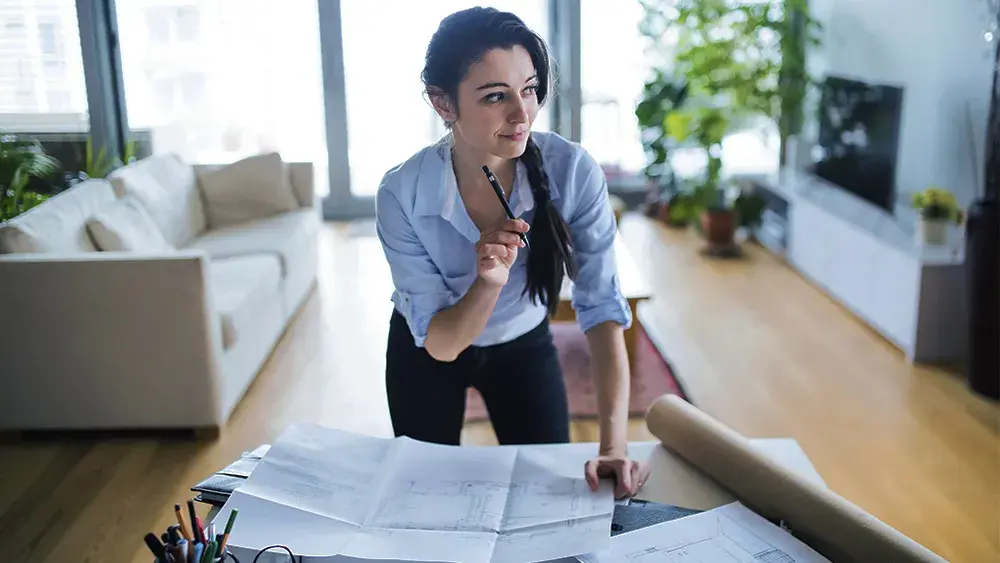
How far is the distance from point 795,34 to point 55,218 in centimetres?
403

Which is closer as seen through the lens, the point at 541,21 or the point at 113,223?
the point at 113,223

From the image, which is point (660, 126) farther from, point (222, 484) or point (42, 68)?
point (222, 484)

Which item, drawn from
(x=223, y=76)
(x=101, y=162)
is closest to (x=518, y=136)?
(x=101, y=162)

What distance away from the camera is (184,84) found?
599cm

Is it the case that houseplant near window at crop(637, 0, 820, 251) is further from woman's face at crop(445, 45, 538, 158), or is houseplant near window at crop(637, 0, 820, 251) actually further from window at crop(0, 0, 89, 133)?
woman's face at crop(445, 45, 538, 158)

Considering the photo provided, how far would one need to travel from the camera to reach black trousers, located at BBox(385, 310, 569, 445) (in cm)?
153

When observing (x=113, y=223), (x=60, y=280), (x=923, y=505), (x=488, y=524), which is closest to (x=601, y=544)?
(x=488, y=524)

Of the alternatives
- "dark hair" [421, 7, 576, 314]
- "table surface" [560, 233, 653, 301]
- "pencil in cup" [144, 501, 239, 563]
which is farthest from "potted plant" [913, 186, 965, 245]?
"pencil in cup" [144, 501, 239, 563]

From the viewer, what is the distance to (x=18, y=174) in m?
3.51

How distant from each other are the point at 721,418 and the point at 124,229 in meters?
2.08

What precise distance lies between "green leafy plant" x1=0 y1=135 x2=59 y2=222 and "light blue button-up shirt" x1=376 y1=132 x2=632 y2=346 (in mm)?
2363

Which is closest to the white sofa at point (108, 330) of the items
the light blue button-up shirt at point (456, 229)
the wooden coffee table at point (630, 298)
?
the wooden coffee table at point (630, 298)

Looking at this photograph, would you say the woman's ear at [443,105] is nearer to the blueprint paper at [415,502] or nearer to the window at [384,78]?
the blueprint paper at [415,502]

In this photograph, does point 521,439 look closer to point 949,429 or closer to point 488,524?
point 488,524
